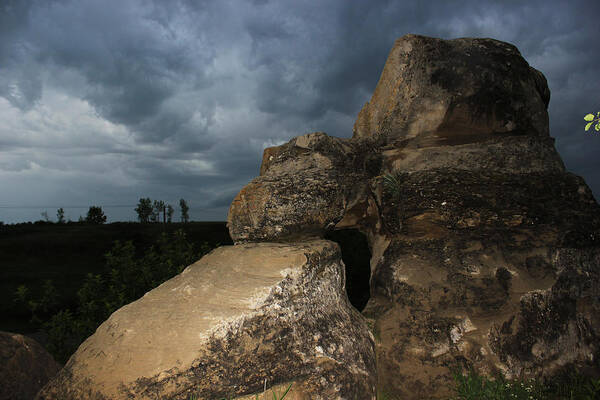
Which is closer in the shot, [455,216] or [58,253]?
[455,216]

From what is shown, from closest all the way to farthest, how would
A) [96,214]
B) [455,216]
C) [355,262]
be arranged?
[455,216] → [355,262] → [96,214]

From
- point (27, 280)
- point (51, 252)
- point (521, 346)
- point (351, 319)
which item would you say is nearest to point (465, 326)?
point (521, 346)

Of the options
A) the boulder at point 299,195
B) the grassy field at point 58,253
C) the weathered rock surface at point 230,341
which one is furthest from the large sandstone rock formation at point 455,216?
the grassy field at point 58,253

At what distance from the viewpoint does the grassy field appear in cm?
1028

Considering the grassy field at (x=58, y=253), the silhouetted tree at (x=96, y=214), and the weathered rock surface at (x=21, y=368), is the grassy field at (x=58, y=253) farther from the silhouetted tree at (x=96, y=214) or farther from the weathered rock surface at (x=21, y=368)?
the silhouetted tree at (x=96, y=214)

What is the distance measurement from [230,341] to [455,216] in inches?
99.7

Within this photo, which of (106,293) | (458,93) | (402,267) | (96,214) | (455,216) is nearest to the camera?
(455,216)

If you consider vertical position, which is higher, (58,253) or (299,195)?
(299,195)

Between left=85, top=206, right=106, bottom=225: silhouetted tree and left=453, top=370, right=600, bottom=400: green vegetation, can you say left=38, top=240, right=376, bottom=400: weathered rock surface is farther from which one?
left=85, top=206, right=106, bottom=225: silhouetted tree

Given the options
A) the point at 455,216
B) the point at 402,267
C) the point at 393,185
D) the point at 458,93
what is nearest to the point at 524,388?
the point at 402,267

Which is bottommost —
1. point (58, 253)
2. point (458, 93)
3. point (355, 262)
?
point (355, 262)

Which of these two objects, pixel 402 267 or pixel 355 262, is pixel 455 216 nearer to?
pixel 402 267

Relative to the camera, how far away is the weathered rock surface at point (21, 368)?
3266 mm

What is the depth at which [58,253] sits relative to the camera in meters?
13.1
